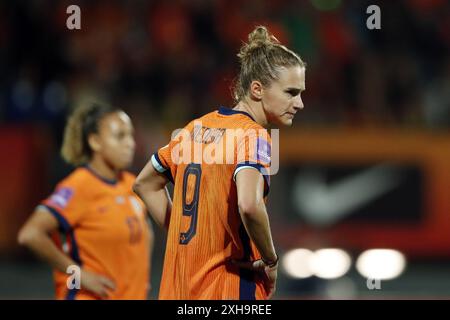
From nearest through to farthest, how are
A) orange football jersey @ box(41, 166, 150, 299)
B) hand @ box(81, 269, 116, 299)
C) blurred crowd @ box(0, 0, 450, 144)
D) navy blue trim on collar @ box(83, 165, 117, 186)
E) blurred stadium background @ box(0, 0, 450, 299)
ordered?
hand @ box(81, 269, 116, 299)
orange football jersey @ box(41, 166, 150, 299)
navy blue trim on collar @ box(83, 165, 117, 186)
blurred stadium background @ box(0, 0, 450, 299)
blurred crowd @ box(0, 0, 450, 144)

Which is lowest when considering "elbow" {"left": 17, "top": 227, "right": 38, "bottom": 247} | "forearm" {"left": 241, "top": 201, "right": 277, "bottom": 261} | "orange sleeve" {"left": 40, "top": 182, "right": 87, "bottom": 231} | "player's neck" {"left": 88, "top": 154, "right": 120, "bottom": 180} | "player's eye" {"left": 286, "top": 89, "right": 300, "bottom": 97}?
"forearm" {"left": 241, "top": 201, "right": 277, "bottom": 261}

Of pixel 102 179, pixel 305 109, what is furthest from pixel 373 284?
pixel 102 179

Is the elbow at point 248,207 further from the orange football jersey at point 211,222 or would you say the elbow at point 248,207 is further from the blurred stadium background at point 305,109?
the blurred stadium background at point 305,109

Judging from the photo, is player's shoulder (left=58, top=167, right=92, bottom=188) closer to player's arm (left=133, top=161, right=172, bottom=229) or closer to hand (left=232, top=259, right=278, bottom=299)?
player's arm (left=133, top=161, right=172, bottom=229)

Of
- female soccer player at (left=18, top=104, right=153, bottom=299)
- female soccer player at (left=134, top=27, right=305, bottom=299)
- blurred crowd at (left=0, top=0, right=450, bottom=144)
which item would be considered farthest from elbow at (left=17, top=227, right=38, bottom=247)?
blurred crowd at (left=0, top=0, right=450, bottom=144)

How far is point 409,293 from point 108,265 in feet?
16.7

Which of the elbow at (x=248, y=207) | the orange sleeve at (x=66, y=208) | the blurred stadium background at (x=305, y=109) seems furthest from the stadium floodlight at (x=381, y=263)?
the elbow at (x=248, y=207)

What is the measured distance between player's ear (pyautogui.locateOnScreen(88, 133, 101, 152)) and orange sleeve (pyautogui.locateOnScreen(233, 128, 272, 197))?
2234 mm

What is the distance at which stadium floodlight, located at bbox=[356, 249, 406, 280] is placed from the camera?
11.0 metres

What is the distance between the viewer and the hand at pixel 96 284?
5871mm

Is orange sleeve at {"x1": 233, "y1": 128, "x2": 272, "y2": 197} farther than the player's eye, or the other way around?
the player's eye

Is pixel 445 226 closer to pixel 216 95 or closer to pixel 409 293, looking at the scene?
pixel 409 293

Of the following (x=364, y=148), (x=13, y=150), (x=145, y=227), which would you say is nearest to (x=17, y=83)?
(x=13, y=150)
